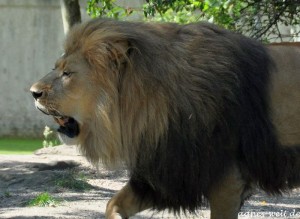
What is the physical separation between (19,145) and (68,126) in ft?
29.8

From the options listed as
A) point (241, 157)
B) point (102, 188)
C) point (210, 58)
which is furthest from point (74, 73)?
point (102, 188)

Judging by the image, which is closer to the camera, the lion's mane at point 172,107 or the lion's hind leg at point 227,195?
the lion's mane at point 172,107

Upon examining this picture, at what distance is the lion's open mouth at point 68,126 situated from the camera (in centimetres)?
448

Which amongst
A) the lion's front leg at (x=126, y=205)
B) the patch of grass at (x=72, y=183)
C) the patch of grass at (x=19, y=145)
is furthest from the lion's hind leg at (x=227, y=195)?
the patch of grass at (x=19, y=145)

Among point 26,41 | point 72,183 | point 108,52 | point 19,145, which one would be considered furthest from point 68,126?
point 26,41

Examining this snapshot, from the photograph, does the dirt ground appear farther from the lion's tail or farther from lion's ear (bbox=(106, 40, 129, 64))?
lion's ear (bbox=(106, 40, 129, 64))

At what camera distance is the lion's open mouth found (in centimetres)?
448

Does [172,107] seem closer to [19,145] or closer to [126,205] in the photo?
[126,205]

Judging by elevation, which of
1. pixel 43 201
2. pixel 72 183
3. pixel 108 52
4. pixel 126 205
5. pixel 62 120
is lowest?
pixel 72 183

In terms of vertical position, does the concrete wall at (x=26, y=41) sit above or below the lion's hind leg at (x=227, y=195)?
below

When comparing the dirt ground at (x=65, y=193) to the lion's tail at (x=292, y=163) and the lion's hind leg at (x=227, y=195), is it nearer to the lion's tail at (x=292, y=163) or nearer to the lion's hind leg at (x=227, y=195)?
the lion's hind leg at (x=227, y=195)

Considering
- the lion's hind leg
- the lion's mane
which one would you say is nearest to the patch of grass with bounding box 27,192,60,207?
the lion's mane

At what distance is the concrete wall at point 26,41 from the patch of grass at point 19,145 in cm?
91

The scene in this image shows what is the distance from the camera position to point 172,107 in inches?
177
